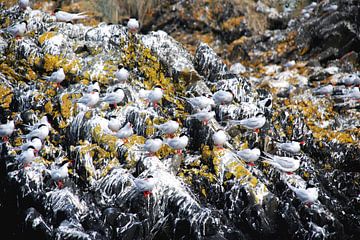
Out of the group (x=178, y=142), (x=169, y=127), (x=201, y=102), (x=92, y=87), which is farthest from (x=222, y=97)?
(x=92, y=87)

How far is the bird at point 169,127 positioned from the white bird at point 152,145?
19.7 inches

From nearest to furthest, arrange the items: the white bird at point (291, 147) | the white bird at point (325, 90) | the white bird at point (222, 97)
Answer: the white bird at point (291, 147), the white bird at point (222, 97), the white bird at point (325, 90)

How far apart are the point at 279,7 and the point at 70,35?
12.1 meters

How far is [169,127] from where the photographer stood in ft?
31.1

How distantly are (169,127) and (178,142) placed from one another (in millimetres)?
404

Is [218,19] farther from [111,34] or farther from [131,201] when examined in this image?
[131,201]

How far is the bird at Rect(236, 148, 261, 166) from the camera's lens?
9.27 metres

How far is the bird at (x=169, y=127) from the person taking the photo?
9477 mm

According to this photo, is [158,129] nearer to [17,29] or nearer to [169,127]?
[169,127]

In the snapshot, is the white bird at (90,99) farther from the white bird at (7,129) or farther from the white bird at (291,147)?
the white bird at (291,147)

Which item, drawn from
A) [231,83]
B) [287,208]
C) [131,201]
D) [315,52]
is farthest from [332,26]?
[131,201]

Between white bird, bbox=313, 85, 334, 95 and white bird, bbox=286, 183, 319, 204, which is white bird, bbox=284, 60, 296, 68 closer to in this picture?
white bird, bbox=313, 85, 334, 95

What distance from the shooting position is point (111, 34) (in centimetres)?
1162

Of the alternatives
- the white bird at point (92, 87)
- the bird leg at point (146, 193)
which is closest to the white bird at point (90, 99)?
the white bird at point (92, 87)
